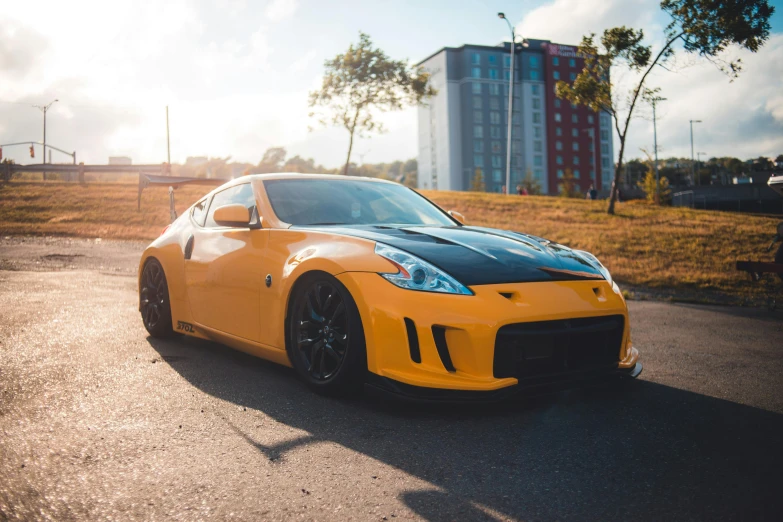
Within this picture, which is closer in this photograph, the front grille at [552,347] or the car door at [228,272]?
the front grille at [552,347]

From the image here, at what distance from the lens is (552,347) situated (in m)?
3.26

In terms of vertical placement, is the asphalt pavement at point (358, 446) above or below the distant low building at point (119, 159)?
below

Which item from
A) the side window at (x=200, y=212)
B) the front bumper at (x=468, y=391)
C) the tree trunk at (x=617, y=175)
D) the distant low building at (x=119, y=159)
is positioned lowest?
the front bumper at (x=468, y=391)

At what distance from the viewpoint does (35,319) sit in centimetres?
616

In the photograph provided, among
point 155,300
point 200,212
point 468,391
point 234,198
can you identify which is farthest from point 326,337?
point 155,300

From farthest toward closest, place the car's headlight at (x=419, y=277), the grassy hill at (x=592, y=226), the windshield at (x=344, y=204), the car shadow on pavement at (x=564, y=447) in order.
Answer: the grassy hill at (x=592, y=226)
the windshield at (x=344, y=204)
the car's headlight at (x=419, y=277)
the car shadow on pavement at (x=564, y=447)

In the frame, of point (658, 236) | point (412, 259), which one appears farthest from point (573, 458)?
point (658, 236)

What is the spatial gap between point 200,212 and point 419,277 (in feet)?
8.60

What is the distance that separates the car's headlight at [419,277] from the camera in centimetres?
327

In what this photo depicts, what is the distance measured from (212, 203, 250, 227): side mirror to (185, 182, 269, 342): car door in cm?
14

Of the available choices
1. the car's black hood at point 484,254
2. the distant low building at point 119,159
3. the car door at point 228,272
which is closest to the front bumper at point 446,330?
the car's black hood at point 484,254

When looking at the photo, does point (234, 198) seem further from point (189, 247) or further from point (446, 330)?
point (446, 330)

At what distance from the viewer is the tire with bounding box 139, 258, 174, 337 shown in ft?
17.5

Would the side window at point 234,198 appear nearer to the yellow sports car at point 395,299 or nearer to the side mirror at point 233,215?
the yellow sports car at point 395,299
